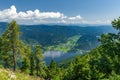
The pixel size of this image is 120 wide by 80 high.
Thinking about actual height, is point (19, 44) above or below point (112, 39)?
below

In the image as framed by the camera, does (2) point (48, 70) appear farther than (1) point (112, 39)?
Yes

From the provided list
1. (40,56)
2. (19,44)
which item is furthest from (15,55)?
(40,56)

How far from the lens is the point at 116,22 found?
3709cm

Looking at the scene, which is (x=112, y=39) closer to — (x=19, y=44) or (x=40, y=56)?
(x=19, y=44)

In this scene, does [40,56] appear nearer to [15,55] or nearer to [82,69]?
[15,55]

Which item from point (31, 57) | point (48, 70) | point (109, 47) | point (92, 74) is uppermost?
point (109, 47)

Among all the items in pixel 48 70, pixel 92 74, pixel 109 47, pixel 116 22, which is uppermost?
pixel 116 22

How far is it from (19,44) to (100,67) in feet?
101

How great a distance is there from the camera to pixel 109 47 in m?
36.7

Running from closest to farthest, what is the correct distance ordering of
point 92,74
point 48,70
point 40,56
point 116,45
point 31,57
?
point 92,74 < point 116,45 < point 40,56 < point 31,57 < point 48,70

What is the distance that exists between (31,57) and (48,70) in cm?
1079

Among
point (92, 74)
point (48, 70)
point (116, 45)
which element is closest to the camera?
point (92, 74)

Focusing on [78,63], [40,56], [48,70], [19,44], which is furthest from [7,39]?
[48,70]

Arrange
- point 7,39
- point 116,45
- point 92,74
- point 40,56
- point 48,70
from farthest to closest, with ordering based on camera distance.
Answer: point 48,70 → point 40,56 → point 7,39 → point 116,45 → point 92,74
